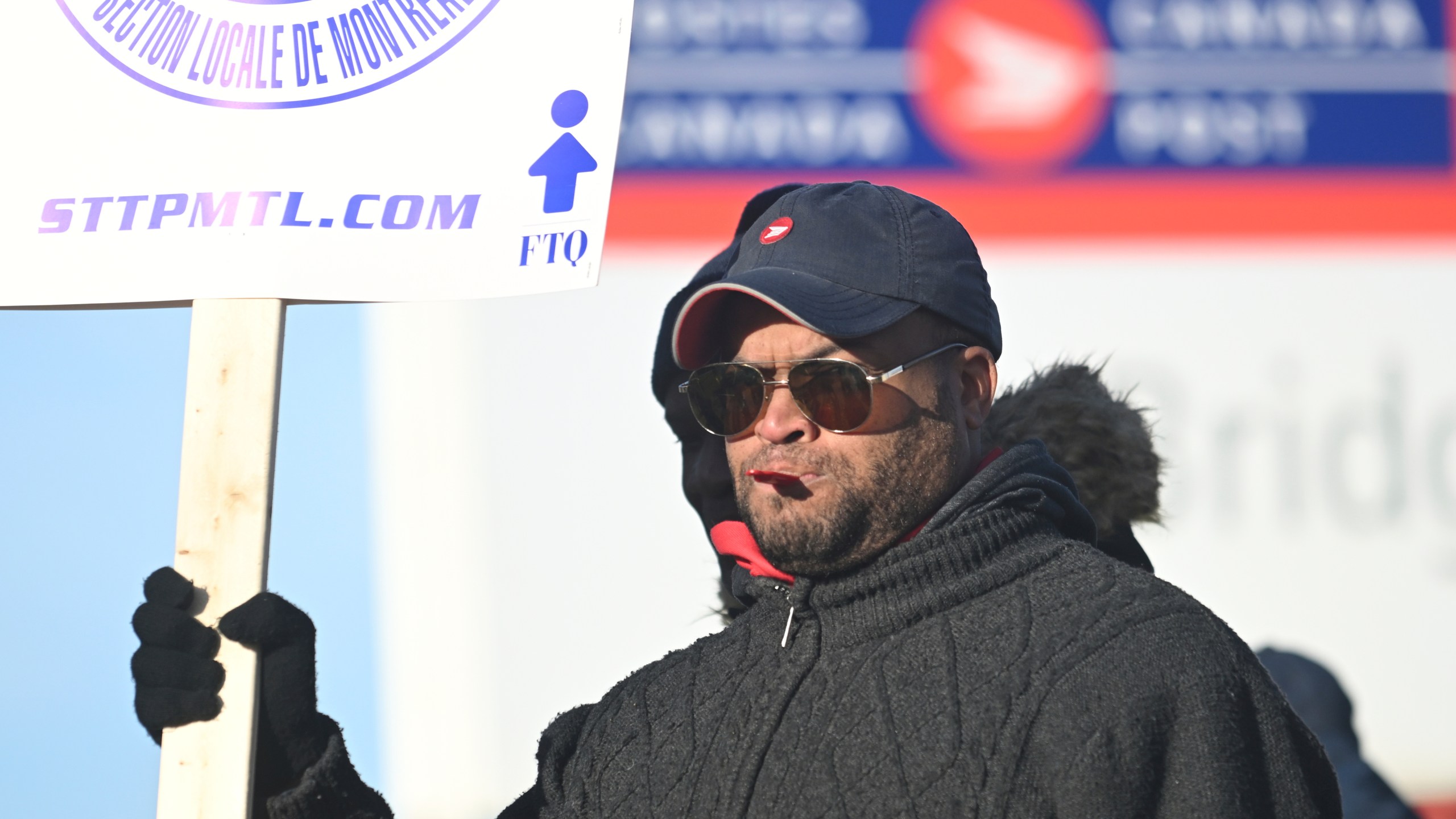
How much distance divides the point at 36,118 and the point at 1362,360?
10.0ft

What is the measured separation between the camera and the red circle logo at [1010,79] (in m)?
3.45

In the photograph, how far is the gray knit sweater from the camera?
109cm

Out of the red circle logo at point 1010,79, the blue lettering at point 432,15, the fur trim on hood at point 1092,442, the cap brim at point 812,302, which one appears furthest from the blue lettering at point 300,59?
the red circle logo at point 1010,79

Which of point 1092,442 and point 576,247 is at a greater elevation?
point 576,247

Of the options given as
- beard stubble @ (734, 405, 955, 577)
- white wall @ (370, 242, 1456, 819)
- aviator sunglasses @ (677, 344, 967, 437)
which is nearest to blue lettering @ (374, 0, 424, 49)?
aviator sunglasses @ (677, 344, 967, 437)

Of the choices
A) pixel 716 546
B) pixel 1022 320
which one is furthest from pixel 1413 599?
pixel 716 546

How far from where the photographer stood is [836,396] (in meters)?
1.30

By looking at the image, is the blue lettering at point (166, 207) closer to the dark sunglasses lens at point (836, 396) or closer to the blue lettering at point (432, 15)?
the blue lettering at point (432, 15)

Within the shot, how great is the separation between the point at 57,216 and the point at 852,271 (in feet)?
2.55

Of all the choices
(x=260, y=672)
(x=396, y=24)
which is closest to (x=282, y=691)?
(x=260, y=672)

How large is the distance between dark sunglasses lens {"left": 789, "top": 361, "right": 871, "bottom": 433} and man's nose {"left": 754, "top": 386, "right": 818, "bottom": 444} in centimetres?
1

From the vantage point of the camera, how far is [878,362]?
1321 mm

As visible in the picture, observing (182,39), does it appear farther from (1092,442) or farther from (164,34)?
(1092,442)

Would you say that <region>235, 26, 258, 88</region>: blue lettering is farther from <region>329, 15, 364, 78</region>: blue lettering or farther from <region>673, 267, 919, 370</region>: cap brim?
<region>673, 267, 919, 370</region>: cap brim
